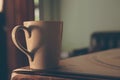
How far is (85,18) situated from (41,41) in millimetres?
3095

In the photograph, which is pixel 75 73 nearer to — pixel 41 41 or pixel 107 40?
pixel 41 41

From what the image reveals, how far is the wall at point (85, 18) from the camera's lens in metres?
3.41

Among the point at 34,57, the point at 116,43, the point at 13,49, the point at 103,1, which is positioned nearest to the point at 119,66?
the point at 34,57

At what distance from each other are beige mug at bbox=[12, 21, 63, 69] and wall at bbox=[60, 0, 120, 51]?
2.85m

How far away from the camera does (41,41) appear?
59 centimetres

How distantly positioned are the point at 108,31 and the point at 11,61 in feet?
7.56

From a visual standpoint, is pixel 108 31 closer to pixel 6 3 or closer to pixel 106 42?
pixel 106 42

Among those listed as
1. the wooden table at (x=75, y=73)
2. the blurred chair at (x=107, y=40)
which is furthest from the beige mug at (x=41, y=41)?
the blurred chair at (x=107, y=40)

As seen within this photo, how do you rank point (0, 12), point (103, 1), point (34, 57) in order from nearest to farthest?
point (34, 57), point (0, 12), point (103, 1)

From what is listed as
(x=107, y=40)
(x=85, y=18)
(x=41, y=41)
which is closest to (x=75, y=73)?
(x=41, y=41)

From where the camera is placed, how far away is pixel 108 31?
3.38 metres

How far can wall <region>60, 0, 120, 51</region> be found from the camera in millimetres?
3414

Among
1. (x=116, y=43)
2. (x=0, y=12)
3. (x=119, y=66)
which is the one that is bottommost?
(x=116, y=43)

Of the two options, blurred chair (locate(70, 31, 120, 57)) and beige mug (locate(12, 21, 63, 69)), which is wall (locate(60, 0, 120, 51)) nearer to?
blurred chair (locate(70, 31, 120, 57))
